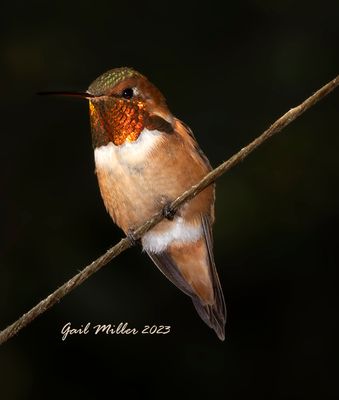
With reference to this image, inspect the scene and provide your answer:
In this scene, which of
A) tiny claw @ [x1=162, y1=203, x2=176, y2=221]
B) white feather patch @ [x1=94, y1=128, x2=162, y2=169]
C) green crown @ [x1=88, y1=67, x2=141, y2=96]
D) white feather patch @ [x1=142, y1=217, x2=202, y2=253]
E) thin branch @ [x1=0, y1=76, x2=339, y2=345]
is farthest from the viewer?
white feather patch @ [x1=142, y1=217, x2=202, y2=253]

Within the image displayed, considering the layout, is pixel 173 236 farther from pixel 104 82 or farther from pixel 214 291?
pixel 104 82

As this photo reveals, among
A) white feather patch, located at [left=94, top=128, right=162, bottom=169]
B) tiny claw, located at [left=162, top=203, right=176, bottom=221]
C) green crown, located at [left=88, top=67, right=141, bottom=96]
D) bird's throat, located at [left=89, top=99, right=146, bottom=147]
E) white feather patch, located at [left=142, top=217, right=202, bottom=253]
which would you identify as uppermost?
green crown, located at [left=88, top=67, right=141, bottom=96]

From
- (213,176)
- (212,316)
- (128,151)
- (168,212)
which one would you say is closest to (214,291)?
(212,316)

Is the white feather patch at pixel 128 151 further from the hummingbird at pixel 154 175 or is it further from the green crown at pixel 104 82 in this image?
the green crown at pixel 104 82

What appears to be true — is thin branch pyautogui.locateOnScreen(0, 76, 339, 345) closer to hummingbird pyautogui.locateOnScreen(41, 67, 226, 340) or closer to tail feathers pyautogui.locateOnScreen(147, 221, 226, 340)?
hummingbird pyautogui.locateOnScreen(41, 67, 226, 340)

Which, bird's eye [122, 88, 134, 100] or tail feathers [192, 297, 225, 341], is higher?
bird's eye [122, 88, 134, 100]

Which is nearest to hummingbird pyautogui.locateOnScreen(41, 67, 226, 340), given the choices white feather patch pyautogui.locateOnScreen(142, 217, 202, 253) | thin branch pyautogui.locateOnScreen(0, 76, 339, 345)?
white feather patch pyautogui.locateOnScreen(142, 217, 202, 253)

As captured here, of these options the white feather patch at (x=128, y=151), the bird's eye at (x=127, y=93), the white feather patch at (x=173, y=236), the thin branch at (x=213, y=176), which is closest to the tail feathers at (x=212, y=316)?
the white feather patch at (x=173, y=236)

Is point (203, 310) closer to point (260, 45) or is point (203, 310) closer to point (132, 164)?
point (132, 164)

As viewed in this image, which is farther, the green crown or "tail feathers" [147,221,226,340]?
"tail feathers" [147,221,226,340]
